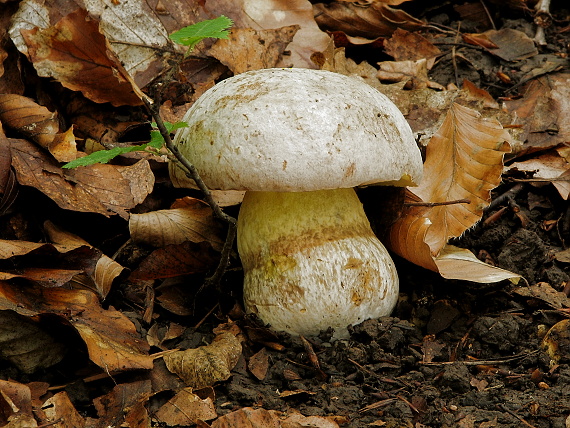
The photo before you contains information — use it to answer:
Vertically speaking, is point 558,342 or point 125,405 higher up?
point 125,405

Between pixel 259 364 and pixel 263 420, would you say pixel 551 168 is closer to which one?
pixel 259 364

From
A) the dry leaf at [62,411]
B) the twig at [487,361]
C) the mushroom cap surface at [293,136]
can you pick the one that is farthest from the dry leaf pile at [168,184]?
the mushroom cap surface at [293,136]

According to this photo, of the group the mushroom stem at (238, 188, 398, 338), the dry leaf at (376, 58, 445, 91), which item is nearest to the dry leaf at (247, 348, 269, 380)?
the mushroom stem at (238, 188, 398, 338)

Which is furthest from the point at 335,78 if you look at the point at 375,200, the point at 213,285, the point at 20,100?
the point at 20,100

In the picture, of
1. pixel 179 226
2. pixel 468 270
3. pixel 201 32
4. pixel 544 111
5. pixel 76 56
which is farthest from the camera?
pixel 544 111

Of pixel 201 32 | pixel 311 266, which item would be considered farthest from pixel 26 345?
pixel 201 32

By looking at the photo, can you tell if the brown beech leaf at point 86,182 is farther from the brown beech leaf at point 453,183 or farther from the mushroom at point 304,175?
the brown beech leaf at point 453,183
